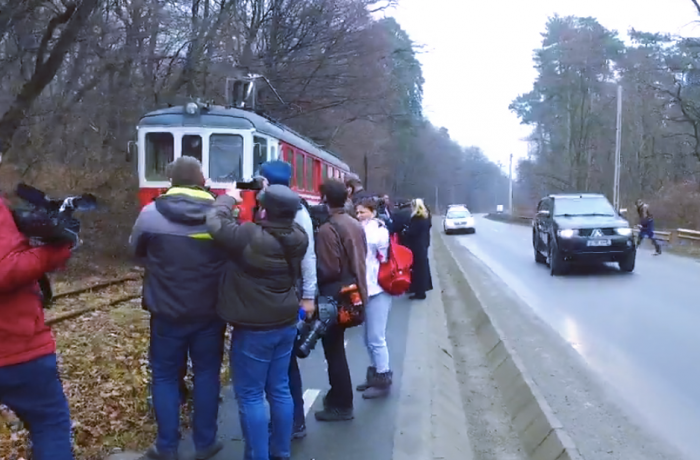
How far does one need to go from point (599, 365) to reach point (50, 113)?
606 inches

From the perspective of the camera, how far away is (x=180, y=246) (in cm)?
450

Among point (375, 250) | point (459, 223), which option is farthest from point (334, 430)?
point (459, 223)

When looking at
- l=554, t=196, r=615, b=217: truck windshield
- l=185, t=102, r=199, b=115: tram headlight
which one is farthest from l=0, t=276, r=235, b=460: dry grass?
l=554, t=196, r=615, b=217: truck windshield

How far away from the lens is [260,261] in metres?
4.42

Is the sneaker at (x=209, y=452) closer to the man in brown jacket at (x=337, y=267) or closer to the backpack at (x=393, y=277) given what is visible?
the man in brown jacket at (x=337, y=267)

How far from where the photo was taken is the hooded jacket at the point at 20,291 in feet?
10.6

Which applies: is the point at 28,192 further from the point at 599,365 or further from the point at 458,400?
the point at 599,365

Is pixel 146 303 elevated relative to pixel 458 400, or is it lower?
elevated

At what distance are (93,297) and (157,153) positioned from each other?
3.53 metres

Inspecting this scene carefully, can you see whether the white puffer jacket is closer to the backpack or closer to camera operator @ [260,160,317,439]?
the backpack

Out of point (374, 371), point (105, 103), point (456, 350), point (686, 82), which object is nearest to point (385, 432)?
point (374, 371)

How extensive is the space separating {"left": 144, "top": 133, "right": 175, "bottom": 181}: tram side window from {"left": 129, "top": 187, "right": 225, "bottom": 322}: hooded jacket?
404 inches

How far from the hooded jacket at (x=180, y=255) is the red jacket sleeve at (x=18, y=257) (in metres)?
1.14

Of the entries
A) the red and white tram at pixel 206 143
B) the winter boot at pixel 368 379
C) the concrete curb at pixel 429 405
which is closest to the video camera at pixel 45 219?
the concrete curb at pixel 429 405
